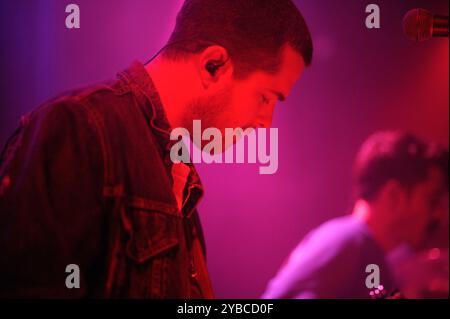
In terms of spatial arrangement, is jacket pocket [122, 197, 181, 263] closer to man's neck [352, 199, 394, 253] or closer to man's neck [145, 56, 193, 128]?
man's neck [145, 56, 193, 128]

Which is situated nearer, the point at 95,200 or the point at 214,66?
the point at 95,200

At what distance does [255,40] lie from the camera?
1.60 metres

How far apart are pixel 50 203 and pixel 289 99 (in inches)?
36.0

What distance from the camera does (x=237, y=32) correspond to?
159cm

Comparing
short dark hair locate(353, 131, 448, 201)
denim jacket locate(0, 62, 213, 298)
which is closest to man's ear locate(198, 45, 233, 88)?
denim jacket locate(0, 62, 213, 298)

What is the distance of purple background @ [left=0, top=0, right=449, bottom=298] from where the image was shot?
1718 millimetres

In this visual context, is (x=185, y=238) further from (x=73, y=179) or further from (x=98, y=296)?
(x=73, y=179)

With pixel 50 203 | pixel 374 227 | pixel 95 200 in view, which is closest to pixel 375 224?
pixel 374 227

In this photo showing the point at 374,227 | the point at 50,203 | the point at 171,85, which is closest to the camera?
the point at 50,203

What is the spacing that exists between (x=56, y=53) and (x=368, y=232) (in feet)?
4.13

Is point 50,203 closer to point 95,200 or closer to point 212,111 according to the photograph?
point 95,200

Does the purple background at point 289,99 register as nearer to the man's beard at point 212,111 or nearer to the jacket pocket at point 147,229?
the man's beard at point 212,111

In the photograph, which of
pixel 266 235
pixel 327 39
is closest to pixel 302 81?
pixel 327 39

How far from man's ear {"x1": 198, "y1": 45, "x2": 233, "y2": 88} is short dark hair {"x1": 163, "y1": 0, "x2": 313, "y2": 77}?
2 cm
